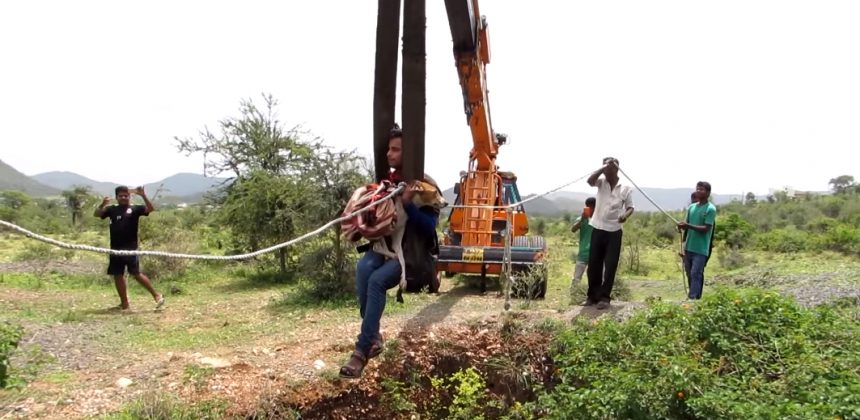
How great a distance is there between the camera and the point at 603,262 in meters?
6.49

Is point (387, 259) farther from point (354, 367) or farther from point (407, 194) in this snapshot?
point (354, 367)

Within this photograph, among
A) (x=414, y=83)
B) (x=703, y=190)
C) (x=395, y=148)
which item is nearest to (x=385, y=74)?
(x=414, y=83)

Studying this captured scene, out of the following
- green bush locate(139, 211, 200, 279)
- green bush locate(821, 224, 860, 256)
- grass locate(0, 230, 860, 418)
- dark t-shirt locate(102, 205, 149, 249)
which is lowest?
grass locate(0, 230, 860, 418)

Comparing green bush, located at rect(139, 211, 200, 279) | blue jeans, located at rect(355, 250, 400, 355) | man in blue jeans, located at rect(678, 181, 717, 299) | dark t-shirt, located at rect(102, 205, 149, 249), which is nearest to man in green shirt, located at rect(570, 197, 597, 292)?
man in blue jeans, located at rect(678, 181, 717, 299)

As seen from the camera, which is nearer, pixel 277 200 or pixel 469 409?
pixel 469 409

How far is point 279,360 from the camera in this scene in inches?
203

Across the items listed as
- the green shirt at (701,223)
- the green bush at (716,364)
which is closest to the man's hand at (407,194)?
the green bush at (716,364)

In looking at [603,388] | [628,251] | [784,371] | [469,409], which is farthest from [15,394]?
[628,251]

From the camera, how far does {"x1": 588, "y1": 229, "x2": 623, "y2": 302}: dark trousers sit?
629 cm

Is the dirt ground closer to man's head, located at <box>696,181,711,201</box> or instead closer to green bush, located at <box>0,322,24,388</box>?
green bush, located at <box>0,322,24,388</box>

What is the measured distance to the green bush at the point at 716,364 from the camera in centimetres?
340

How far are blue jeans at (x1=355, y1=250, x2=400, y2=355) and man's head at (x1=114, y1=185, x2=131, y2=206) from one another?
5090 mm

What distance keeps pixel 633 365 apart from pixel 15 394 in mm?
4772

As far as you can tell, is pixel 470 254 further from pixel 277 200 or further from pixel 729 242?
pixel 729 242
